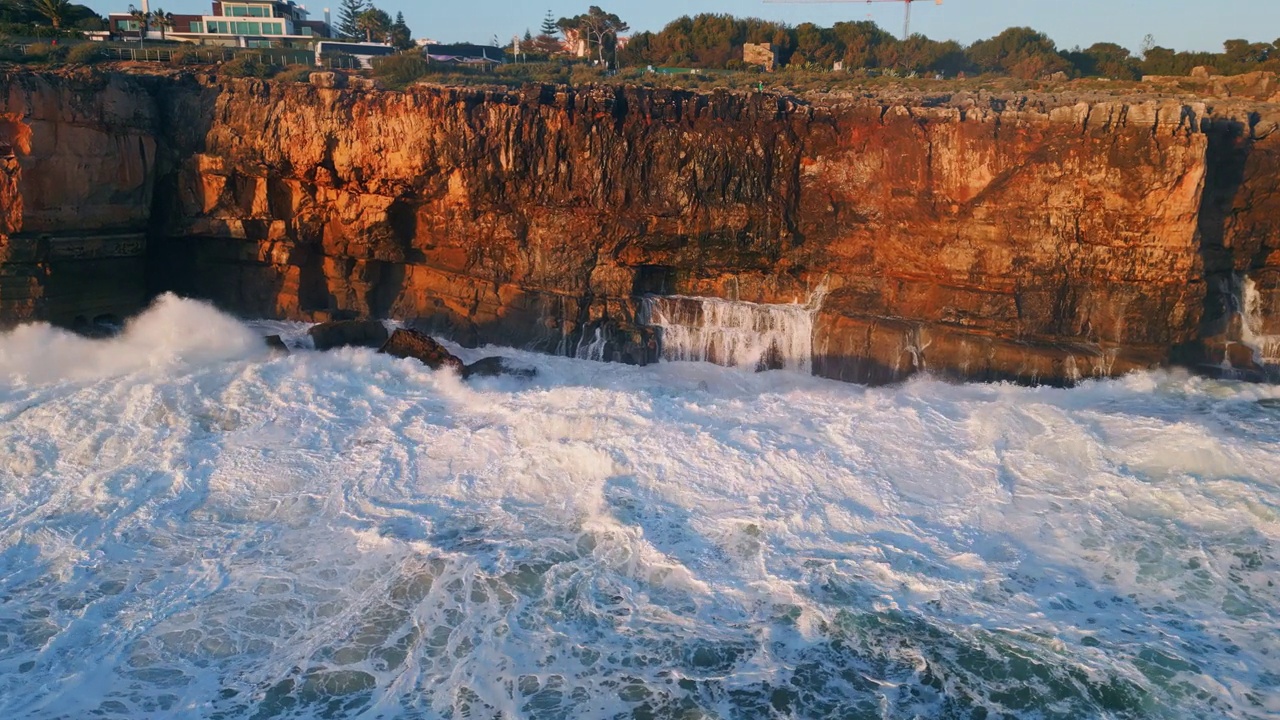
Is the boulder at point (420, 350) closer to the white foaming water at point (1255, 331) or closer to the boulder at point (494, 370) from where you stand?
the boulder at point (494, 370)

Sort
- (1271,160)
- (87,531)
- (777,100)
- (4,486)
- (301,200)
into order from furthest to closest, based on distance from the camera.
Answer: (301,200) < (777,100) < (1271,160) < (4,486) < (87,531)

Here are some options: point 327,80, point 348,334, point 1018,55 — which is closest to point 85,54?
point 327,80

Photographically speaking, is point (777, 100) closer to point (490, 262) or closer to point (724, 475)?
point (490, 262)

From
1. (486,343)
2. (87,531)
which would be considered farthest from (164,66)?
(87,531)

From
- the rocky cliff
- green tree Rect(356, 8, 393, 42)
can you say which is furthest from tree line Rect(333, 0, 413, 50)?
the rocky cliff

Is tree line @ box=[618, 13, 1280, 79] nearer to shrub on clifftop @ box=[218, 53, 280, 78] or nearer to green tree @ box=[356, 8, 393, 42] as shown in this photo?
green tree @ box=[356, 8, 393, 42]

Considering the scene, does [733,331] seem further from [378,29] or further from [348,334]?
[378,29]
